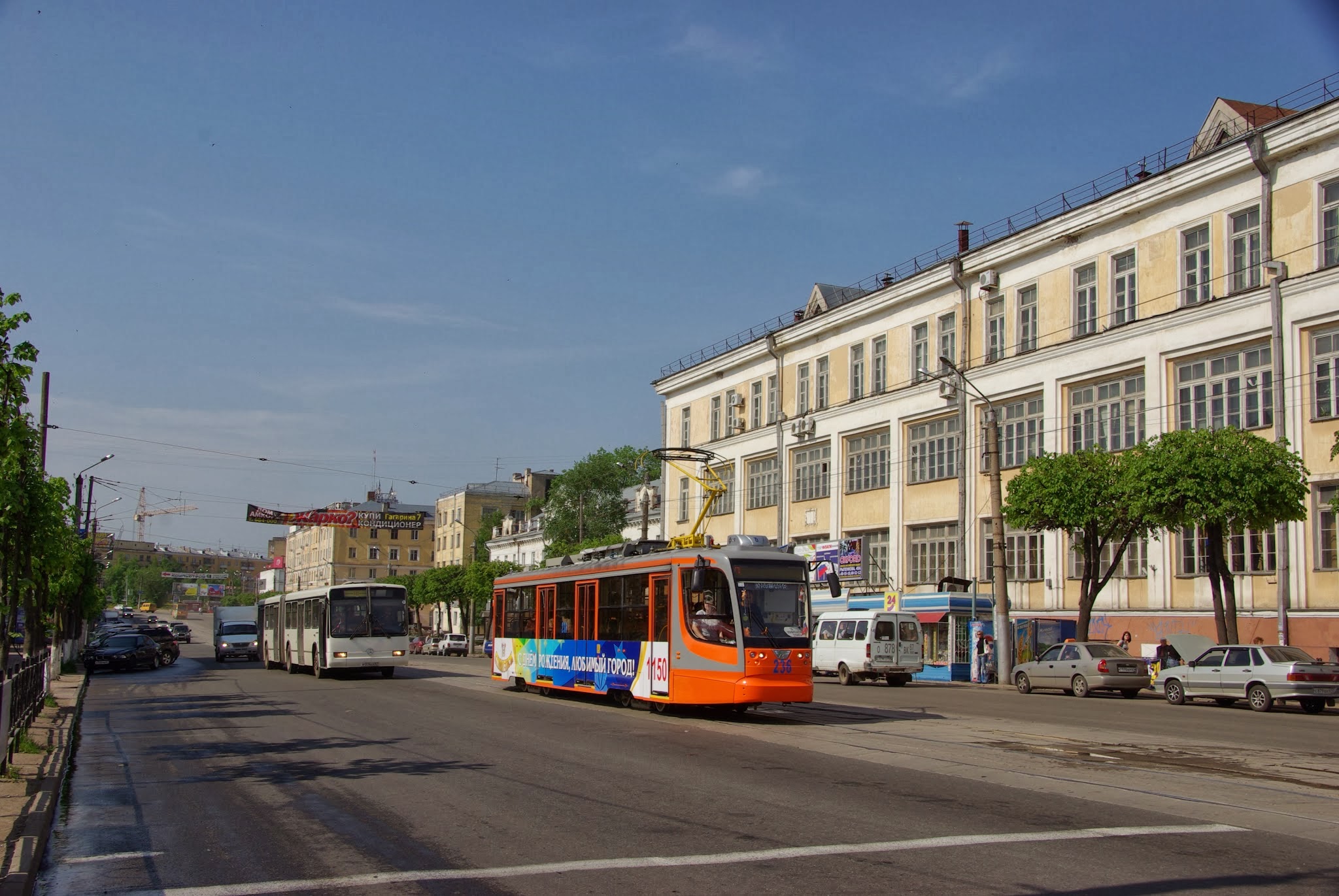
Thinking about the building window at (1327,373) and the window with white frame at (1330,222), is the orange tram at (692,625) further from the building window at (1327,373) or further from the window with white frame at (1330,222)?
the window with white frame at (1330,222)

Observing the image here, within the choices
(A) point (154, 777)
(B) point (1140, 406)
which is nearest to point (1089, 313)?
(B) point (1140, 406)

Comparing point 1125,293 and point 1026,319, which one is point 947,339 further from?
point 1125,293

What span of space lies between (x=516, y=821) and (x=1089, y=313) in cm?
3458

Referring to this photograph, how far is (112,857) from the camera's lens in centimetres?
874

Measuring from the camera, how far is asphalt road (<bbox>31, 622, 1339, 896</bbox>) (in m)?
7.69

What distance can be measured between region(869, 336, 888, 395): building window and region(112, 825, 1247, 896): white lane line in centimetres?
4076

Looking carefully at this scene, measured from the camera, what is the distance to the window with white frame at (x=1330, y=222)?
104 ft

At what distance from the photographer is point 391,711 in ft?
71.2

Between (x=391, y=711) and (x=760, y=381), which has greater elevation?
(x=760, y=381)

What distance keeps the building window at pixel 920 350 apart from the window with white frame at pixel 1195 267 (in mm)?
12125

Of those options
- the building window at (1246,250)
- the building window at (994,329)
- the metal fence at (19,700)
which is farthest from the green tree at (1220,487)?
the metal fence at (19,700)


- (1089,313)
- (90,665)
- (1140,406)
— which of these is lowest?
(90,665)

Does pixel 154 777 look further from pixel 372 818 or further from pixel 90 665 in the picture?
pixel 90 665

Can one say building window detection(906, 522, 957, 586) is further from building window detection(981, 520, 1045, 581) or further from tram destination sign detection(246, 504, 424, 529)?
tram destination sign detection(246, 504, 424, 529)
